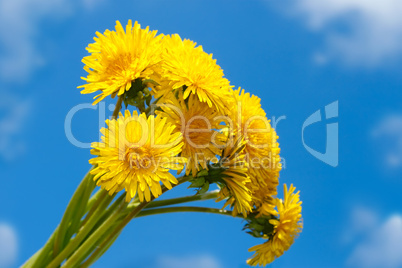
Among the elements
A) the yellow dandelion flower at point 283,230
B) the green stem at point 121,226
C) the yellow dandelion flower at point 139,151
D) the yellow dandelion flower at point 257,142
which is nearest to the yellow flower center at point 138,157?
the yellow dandelion flower at point 139,151

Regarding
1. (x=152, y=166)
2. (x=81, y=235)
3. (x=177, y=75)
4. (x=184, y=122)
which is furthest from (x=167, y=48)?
(x=81, y=235)

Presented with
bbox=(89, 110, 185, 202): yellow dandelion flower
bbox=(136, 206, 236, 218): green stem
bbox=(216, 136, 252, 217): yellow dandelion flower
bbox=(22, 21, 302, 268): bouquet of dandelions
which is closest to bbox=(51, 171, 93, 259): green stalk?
bbox=(22, 21, 302, 268): bouquet of dandelions

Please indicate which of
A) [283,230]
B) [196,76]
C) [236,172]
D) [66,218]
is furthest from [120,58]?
[283,230]

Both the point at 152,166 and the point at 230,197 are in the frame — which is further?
the point at 230,197

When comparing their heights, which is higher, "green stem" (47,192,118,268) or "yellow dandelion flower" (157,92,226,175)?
"yellow dandelion flower" (157,92,226,175)

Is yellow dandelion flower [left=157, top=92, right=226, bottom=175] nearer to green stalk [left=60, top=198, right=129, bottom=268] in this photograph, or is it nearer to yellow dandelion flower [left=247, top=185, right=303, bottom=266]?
green stalk [left=60, top=198, right=129, bottom=268]

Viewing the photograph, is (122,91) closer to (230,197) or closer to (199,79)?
(199,79)
